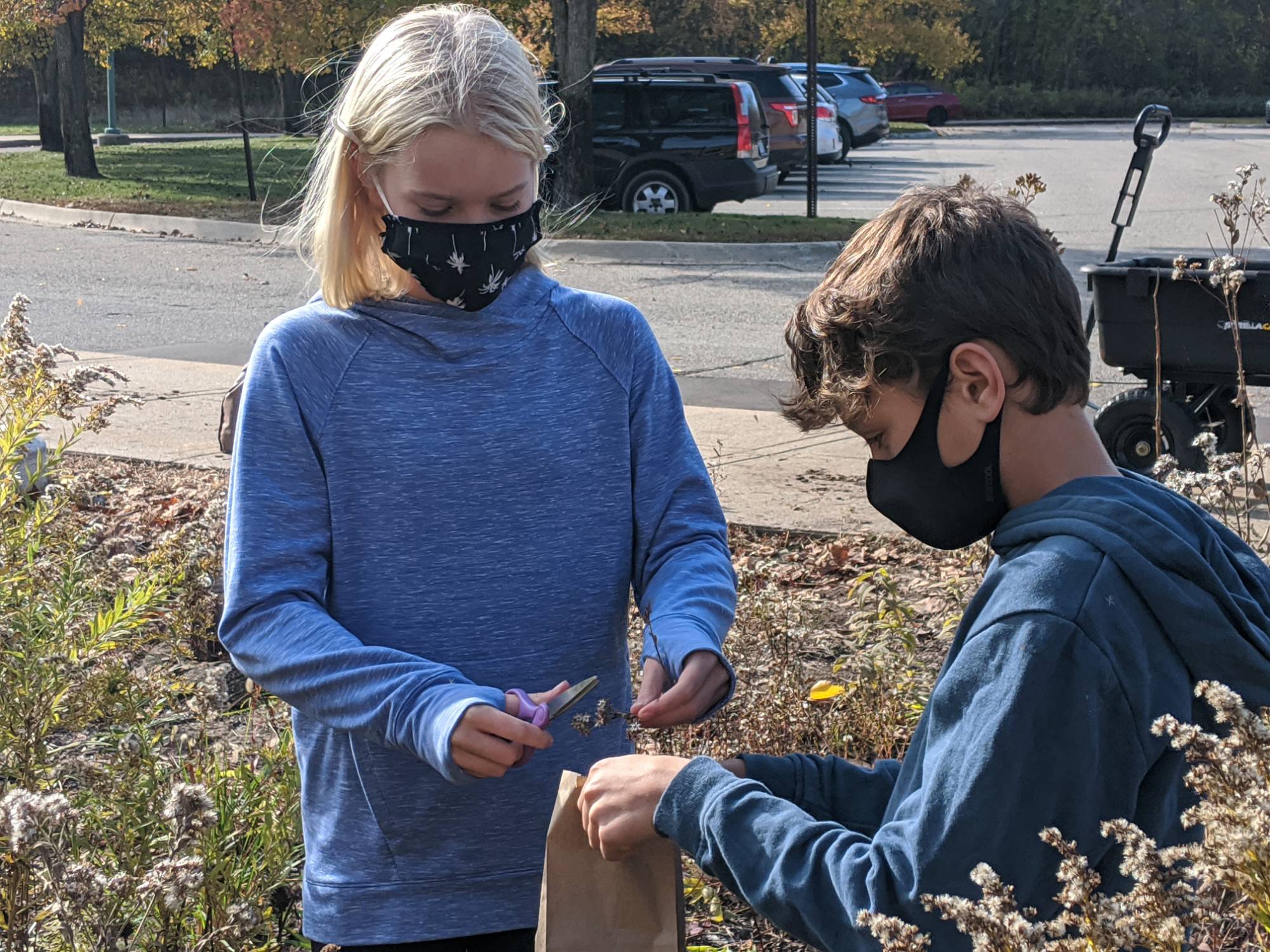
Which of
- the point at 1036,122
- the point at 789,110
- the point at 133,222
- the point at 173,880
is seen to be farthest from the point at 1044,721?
the point at 1036,122

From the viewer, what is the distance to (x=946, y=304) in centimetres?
165

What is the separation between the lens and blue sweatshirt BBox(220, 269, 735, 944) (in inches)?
78.9

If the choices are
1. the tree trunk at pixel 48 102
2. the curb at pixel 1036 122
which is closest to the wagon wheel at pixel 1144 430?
the tree trunk at pixel 48 102

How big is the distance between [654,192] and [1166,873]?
60.8ft

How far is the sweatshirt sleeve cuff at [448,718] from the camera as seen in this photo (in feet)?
5.87

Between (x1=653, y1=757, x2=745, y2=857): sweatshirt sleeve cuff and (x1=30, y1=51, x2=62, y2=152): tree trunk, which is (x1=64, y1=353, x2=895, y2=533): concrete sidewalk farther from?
(x1=30, y1=51, x2=62, y2=152): tree trunk

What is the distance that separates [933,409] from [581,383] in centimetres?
65

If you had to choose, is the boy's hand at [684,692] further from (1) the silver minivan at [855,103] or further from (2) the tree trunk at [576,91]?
(1) the silver minivan at [855,103]

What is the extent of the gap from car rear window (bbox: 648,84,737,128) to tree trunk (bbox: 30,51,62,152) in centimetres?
2134

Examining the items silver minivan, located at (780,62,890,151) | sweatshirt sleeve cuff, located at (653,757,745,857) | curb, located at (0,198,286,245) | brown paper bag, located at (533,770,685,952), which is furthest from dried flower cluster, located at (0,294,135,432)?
silver minivan, located at (780,62,890,151)

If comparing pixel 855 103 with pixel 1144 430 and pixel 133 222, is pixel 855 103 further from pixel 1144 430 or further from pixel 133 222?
pixel 1144 430

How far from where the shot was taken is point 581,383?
2182mm

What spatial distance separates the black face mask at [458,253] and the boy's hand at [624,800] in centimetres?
75

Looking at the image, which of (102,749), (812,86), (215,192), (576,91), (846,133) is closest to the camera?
(102,749)
